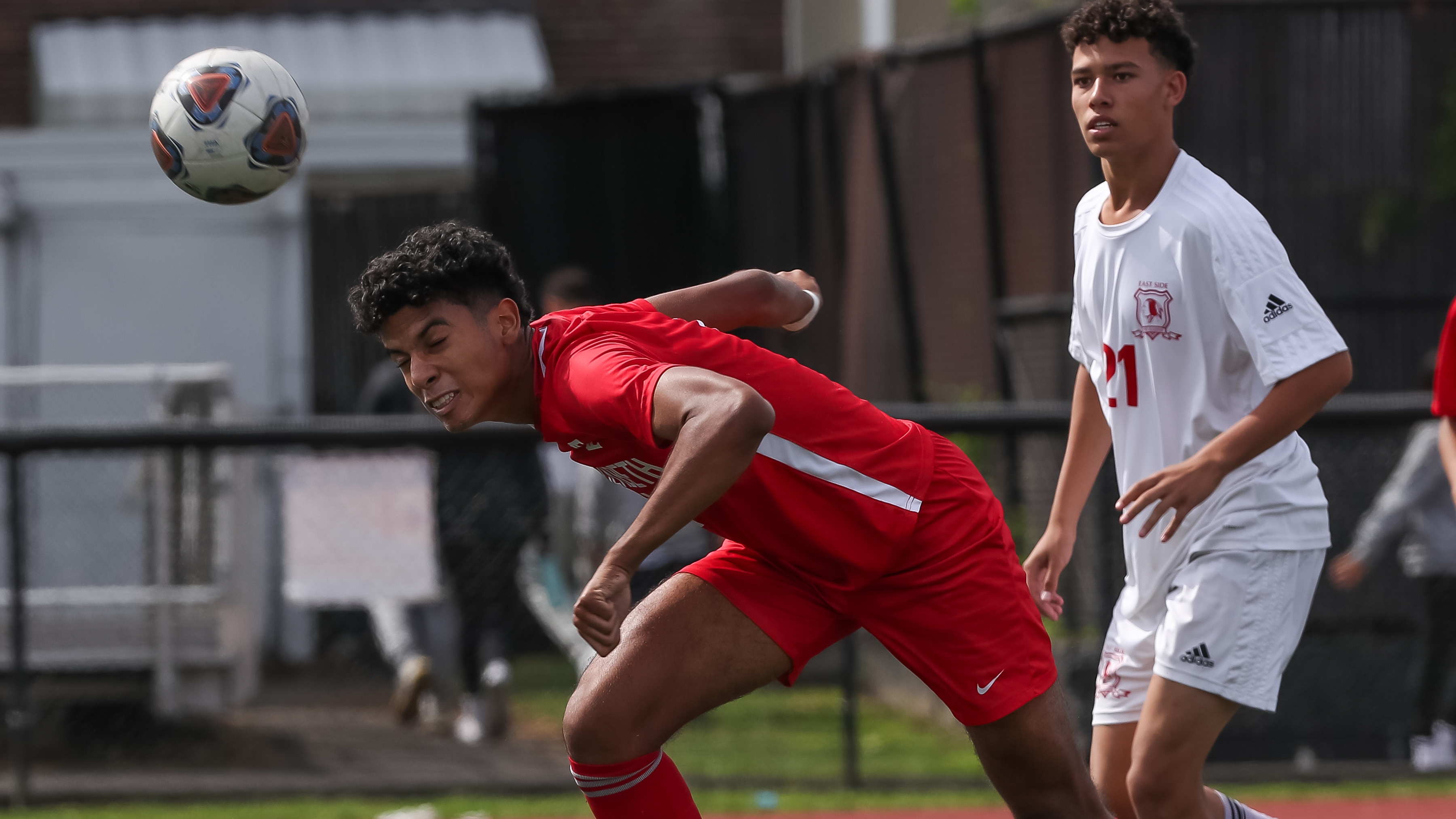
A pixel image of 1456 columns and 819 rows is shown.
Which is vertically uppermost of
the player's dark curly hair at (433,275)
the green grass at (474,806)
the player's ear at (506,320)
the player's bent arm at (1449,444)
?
the player's dark curly hair at (433,275)

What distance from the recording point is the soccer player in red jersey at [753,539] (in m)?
3.32

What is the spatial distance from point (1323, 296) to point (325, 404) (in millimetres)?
7167

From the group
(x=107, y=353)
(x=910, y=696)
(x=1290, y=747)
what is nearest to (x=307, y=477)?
(x=910, y=696)

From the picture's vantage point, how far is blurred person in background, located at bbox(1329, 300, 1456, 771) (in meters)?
6.79

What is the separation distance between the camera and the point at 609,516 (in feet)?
24.9

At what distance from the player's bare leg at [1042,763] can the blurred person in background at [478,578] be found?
372 centimetres

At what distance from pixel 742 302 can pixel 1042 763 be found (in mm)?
1290

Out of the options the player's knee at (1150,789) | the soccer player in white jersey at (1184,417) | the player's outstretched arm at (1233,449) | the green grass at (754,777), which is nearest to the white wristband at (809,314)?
the soccer player in white jersey at (1184,417)

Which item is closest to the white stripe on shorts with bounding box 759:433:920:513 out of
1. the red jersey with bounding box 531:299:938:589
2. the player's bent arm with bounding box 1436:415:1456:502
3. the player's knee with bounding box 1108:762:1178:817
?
the red jersey with bounding box 531:299:938:589

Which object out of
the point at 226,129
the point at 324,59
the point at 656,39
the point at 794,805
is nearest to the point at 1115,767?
the point at 226,129

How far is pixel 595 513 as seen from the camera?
764cm

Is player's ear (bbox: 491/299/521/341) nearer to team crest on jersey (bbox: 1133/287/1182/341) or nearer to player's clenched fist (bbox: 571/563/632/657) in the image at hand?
player's clenched fist (bbox: 571/563/632/657)

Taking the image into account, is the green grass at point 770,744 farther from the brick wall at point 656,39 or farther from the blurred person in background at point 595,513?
the brick wall at point 656,39

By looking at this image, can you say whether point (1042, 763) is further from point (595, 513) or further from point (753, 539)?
point (595, 513)
